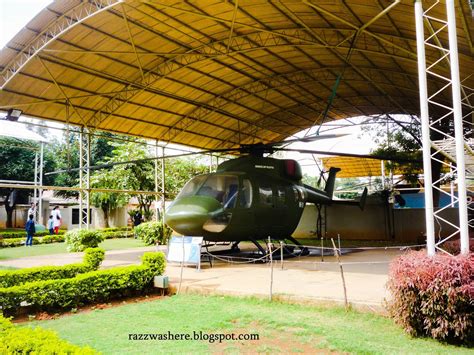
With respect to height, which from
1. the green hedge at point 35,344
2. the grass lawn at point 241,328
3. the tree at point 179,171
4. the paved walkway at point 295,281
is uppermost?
the tree at point 179,171

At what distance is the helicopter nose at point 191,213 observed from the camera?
10836mm

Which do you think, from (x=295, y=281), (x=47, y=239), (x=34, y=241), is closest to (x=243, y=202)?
(x=295, y=281)

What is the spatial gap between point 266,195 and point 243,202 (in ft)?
3.42

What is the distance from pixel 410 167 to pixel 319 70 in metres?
8.25

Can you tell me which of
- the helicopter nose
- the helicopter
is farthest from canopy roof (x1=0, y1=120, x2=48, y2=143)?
the helicopter nose

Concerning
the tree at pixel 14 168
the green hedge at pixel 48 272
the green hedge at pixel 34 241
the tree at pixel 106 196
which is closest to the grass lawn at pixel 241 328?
the green hedge at pixel 48 272

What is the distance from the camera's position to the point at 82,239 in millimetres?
16344

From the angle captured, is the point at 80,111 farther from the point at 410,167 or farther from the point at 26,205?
the point at 26,205

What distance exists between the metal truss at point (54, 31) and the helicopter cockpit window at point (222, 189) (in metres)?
5.28

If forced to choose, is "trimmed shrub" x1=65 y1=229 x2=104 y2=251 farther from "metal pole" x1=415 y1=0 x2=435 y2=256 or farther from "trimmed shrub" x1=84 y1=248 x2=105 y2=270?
"metal pole" x1=415 y1=0 x2=435 y2=256

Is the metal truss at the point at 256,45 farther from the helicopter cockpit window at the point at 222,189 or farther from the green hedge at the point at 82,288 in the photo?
the green hedge at the point at 82,288

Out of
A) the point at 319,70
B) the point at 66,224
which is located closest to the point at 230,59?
the point at 319,70

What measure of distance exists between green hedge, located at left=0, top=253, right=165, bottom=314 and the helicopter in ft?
8.29

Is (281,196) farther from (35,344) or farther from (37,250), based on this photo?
(37,250)
